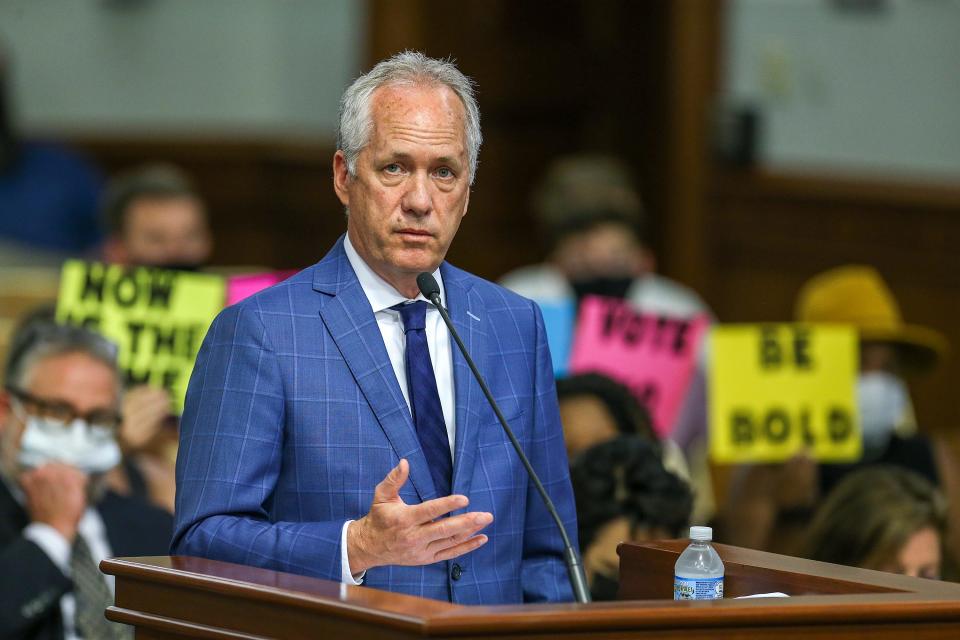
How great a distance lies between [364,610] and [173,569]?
37 centimetres

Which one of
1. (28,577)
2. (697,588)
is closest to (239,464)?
(697,588)

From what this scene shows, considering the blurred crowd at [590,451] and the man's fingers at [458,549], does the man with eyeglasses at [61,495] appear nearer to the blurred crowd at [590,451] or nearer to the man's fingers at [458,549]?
the blurred crowd at [590,451]

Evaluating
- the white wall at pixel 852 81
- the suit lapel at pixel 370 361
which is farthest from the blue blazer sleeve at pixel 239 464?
the white wall at pixel 852 81

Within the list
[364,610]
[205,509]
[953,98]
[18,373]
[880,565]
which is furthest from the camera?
[953,98]

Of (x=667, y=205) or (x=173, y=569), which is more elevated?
(x=667, y=205)

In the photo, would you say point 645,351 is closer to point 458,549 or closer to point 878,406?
point 878,406

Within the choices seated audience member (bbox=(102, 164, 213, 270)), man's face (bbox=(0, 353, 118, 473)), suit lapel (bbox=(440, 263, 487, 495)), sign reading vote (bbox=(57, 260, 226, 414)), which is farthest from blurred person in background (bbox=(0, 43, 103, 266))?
suit lapel (bbox=(440, 263, 487, 495))

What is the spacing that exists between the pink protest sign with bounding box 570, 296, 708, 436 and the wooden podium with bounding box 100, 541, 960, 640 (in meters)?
3.00

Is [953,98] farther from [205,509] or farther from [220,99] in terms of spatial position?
[205,509]

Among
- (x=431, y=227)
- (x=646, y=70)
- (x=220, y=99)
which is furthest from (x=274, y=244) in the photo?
(x=431, y=227)

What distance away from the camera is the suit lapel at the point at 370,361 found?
2.64 meters

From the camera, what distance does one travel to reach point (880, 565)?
3988 mm

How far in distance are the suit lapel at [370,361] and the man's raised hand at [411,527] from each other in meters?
0.21

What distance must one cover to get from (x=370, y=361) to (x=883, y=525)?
1.75 meters
